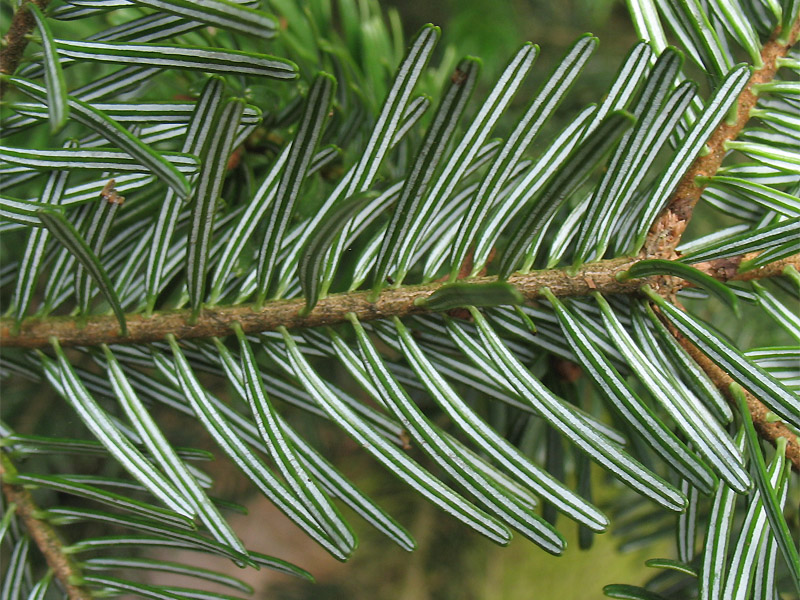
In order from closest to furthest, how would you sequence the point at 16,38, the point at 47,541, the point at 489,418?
1. the point at 16,38
2. the point at 47,541
3. the point at 489,418

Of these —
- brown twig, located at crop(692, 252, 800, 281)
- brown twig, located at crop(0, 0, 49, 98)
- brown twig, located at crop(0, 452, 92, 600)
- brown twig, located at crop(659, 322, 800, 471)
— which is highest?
brown twig, located at crop(0, 0, 49, 98)

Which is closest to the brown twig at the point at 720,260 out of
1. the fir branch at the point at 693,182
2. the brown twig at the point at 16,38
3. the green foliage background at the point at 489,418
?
the fir branch at the point at 693,182

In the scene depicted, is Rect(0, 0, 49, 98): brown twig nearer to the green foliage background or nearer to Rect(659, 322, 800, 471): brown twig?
the green foliage background

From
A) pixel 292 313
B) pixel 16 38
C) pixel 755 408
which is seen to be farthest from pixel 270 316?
pixel 755 408

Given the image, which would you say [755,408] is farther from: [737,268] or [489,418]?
[489,418]

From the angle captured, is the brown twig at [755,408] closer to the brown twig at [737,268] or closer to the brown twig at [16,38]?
the brown twig at [737,268]

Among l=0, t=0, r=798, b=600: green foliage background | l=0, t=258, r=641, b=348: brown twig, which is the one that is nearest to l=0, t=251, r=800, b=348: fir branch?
l=0, t=258, r=641, b=348: brown twig
